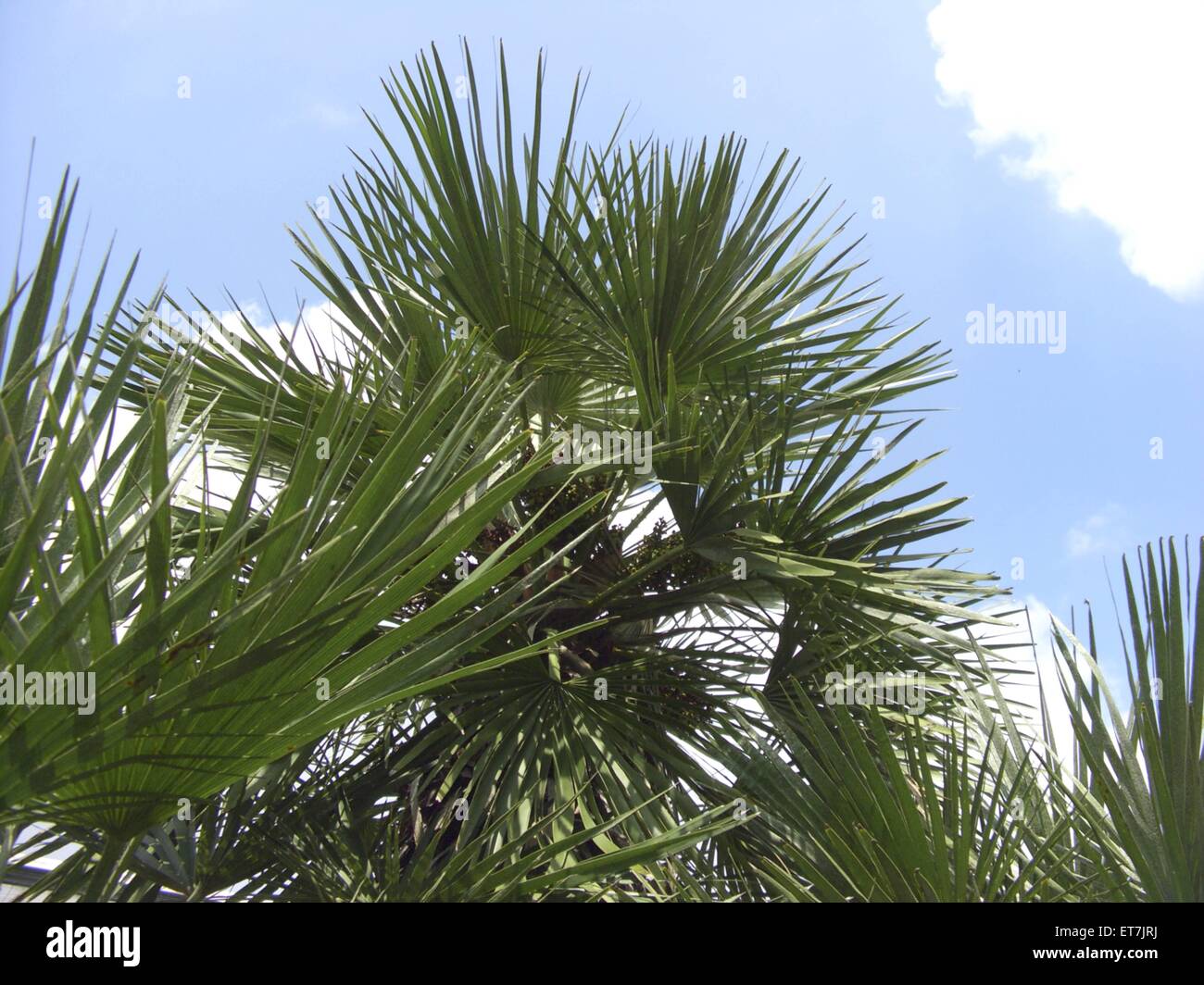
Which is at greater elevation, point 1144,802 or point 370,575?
point 370,575

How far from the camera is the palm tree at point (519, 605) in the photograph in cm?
104

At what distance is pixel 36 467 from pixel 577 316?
195 cm

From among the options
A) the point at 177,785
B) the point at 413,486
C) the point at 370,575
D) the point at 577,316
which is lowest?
the point at 177,785

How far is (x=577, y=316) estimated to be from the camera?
295 cm

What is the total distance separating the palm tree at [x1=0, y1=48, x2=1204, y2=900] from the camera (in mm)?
1038

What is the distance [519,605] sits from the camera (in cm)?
154

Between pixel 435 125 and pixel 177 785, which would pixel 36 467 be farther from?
pixel 435 125

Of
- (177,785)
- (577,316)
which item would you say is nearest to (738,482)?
(577,316)
